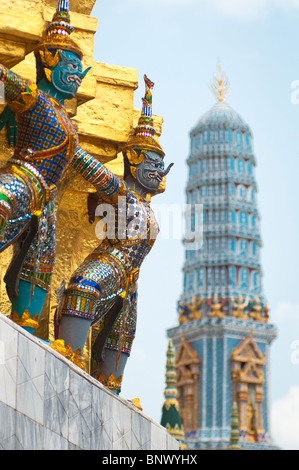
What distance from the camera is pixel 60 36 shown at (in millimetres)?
7469

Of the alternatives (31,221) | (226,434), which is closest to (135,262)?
(31,221)

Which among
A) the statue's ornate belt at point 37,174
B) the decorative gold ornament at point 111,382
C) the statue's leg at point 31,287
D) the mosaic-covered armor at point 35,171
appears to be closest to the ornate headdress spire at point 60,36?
the mosaic-covered armor at point 35,171

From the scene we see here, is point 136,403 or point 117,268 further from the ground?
point 117,268

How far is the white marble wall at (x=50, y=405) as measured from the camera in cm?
575

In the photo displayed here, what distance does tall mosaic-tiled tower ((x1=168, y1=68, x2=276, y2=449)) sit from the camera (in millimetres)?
34562

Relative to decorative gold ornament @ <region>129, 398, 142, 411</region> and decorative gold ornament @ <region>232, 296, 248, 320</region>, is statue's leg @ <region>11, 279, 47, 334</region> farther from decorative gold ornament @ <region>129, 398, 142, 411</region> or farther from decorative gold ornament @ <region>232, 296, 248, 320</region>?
decorative gold ornament @ <region>232, 296, 248, 320</region>

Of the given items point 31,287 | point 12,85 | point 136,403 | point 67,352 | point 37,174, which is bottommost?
point 136,403

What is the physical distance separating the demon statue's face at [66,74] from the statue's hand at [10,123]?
385mm

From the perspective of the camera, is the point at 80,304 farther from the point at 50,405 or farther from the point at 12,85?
the point at 12,85

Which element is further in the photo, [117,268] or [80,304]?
[117,268]

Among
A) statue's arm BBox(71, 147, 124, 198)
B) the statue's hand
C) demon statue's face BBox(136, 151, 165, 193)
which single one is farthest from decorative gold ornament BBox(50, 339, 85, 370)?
demon statue's face BBox(136, 151, 165, 193)

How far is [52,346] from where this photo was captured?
22.6 ft

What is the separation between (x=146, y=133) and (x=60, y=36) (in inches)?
52.2

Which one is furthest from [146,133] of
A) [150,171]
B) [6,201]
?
[6,201]
